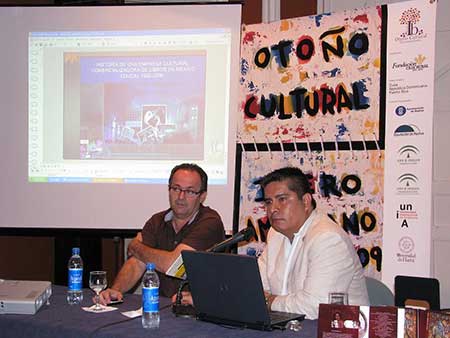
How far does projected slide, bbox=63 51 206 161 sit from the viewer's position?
13.7 feet

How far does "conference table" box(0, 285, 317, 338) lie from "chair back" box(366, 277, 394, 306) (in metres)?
0.47

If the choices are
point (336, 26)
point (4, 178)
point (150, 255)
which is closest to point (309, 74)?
point (336, 26)

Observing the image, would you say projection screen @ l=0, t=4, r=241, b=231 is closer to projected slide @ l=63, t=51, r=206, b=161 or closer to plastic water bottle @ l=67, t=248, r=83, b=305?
projected slide @ l=63, t=51, r=206, b=161

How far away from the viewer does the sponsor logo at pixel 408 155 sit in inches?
137

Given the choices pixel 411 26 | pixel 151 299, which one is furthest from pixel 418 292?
pixel 411 26

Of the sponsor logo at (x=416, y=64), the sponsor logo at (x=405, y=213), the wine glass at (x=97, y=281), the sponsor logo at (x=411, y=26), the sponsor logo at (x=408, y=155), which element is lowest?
the wine glass at (x=97, y=281)

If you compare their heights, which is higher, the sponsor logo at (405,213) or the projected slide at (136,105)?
the projected slide at (136,105)

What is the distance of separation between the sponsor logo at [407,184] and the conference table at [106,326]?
1122 mm

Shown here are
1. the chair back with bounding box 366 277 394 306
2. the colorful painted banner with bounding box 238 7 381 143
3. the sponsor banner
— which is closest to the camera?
the chair back with bounding box 366 277 394 306

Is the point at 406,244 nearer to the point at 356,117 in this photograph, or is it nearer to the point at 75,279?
the point at 356,117

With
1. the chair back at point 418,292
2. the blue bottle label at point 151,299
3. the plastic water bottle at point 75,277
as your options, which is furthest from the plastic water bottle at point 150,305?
→ the chair back at point 418,292

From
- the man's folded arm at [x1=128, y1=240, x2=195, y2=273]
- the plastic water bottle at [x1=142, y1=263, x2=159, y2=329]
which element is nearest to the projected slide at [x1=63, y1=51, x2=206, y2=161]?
the man's folded arm at [x1=128, y1=240, x2=195, y2=273]

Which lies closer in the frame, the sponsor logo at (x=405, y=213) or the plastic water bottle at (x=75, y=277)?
the plastic water bottle at (x=75, y=277)

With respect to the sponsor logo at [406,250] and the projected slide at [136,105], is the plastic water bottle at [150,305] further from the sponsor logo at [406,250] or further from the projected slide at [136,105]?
the projected slide at [136,105]
